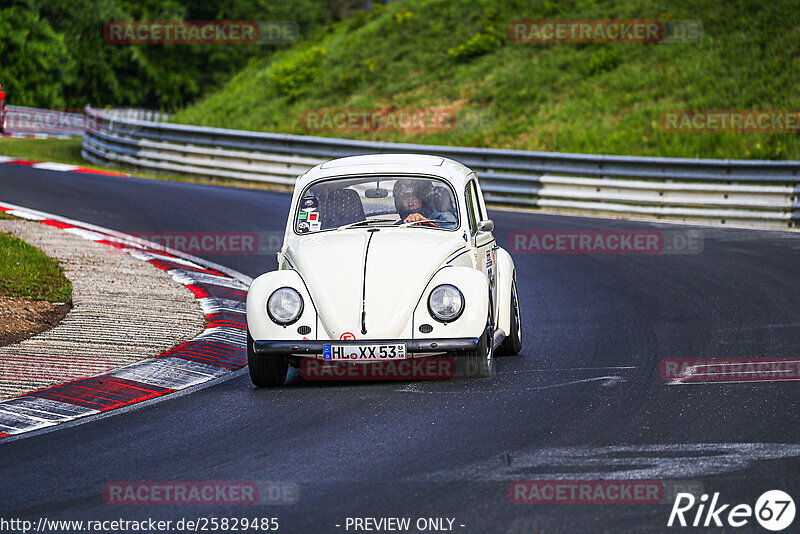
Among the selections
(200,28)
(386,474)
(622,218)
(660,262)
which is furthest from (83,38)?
(386,474)

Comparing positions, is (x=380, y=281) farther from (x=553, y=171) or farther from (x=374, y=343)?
(x=553, y=171)

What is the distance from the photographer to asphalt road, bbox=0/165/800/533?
5.21 meters

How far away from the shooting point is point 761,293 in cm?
1180

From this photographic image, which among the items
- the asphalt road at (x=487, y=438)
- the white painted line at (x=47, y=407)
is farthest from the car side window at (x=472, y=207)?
the white painted line at (x=47, y=407)

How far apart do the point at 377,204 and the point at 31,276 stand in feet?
14.3

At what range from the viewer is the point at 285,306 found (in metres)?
7.84

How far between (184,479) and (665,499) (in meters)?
2.37

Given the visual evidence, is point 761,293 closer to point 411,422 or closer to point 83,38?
point 411,422

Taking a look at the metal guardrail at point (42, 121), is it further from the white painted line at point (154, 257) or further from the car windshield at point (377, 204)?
the car windshield at point (377, 204)

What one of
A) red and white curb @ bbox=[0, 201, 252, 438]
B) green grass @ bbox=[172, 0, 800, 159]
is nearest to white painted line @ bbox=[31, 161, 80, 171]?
green grass @ bbox=[172, 0, 800, 159]

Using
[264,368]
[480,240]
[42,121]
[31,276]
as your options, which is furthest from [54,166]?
[42,121]

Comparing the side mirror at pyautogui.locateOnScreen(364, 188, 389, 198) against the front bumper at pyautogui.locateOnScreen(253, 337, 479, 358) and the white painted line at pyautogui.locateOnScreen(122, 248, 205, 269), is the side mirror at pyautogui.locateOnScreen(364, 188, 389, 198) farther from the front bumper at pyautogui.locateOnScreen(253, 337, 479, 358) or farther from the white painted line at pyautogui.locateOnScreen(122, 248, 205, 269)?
the white painted line at pyautogui.locateOnScreen(122, 248, 205, 269)

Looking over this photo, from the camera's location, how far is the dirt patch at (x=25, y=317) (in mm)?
9650

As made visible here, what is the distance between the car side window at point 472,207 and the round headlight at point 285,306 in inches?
68.5
